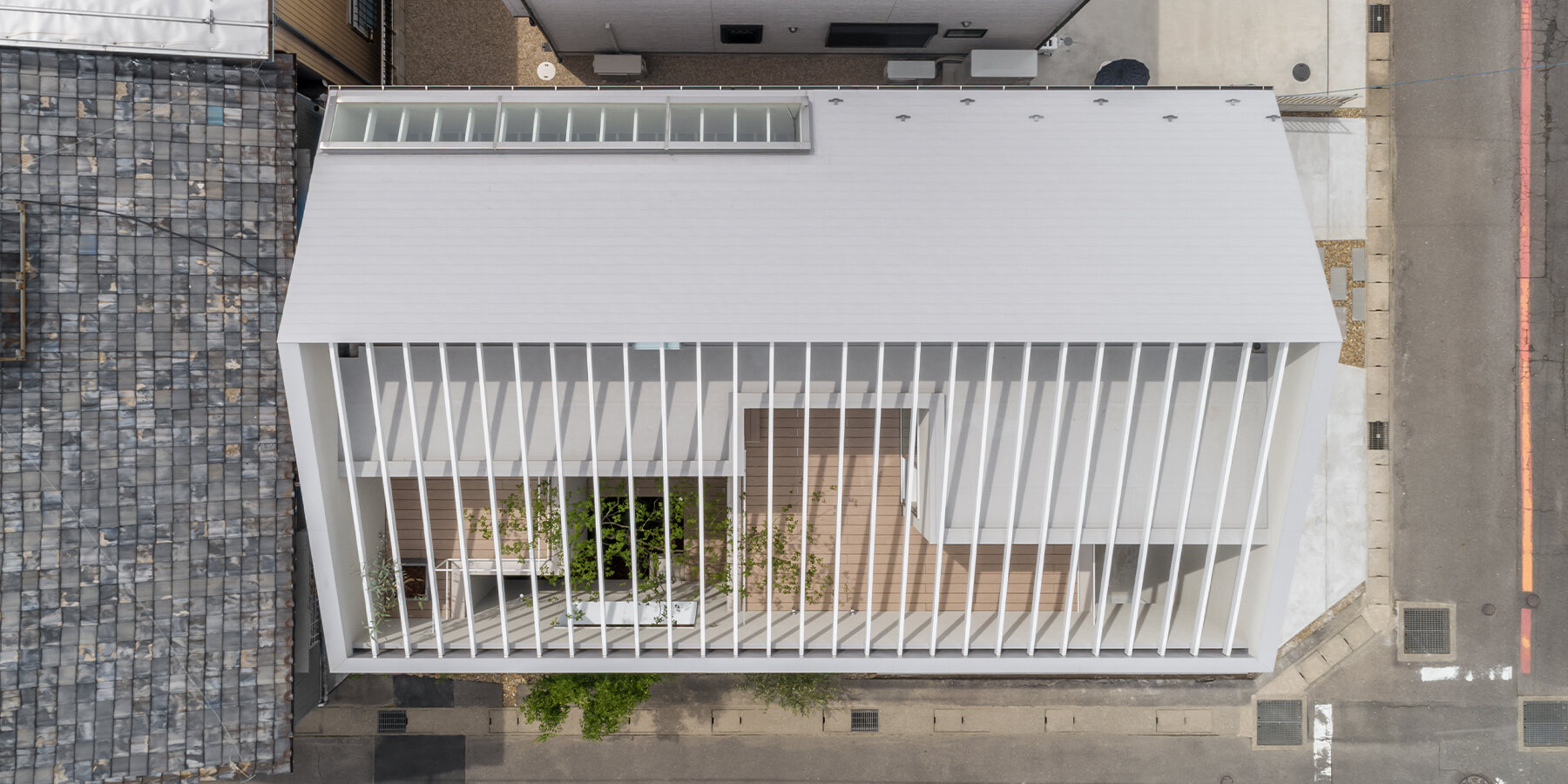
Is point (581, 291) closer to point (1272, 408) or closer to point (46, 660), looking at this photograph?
point (46, 660)

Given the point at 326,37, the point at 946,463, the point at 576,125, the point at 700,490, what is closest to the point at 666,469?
the point at 700,490

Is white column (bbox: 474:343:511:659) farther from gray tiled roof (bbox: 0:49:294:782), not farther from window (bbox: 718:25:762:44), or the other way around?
window (bbox: 718:25:762:44)

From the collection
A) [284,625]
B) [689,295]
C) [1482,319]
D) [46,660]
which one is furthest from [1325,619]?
[46,660]

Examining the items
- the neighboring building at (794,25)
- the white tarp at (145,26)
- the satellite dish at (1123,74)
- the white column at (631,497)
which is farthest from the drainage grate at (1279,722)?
the white tarp at (145,26)

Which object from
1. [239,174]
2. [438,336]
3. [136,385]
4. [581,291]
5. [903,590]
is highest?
[239,174]

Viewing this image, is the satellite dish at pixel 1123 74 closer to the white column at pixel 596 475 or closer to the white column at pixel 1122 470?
the white column at pixel 1122 470

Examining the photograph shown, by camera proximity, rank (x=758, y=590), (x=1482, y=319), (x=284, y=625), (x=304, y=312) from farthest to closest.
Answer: (x=1482, y=319) → (x=758, y=590) → (x=284, y=625) → (x=304, y=312)
